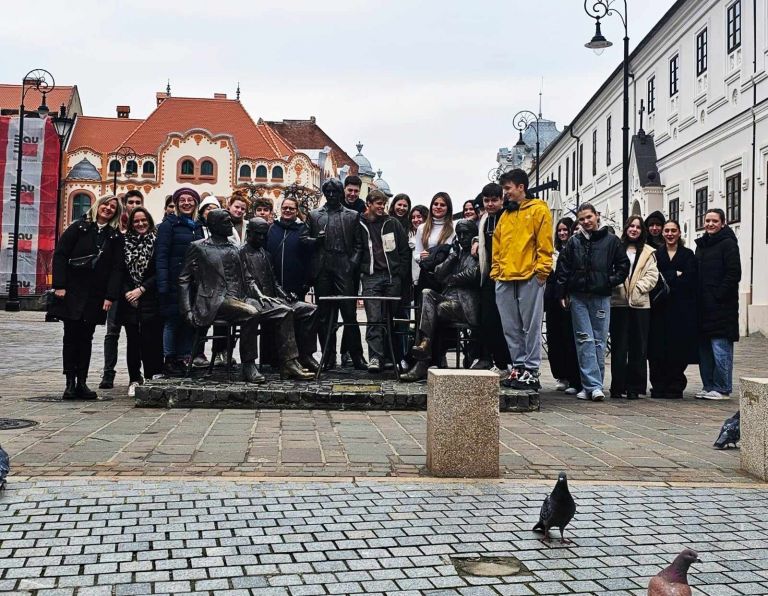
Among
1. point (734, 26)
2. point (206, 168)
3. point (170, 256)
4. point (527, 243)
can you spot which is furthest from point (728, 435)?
point (206, 168)

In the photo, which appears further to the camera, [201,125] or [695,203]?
[201,125]

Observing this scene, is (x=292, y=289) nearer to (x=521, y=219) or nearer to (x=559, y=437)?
(x=521, y=219)

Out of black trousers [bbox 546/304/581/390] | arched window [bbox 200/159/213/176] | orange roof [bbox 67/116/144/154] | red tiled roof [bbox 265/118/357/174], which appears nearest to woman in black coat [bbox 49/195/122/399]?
black trousers [bbox 546/304/581/390]

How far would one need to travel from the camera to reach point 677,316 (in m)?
10.8

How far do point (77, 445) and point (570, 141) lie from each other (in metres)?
52.0

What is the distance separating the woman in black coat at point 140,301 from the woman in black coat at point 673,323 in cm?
580

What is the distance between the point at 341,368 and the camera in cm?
1139

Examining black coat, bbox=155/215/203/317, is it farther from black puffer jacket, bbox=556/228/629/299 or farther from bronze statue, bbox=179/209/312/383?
black puffer jacket, bbox=556/228/629/299

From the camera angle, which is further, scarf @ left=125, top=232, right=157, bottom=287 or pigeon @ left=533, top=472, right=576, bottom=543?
scarf @ left=125, top=232, right=157, bottom=287

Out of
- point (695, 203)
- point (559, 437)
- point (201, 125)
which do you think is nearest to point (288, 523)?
point (559, 437)

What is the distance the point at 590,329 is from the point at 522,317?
3.83 feet

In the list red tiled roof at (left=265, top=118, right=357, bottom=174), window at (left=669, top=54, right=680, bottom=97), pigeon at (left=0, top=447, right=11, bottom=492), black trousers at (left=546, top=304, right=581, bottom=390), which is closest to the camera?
pigeon at (left=0, top=447, right=11, bottom=492)

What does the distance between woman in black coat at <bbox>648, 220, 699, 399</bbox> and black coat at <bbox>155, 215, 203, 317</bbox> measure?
5.54 metres

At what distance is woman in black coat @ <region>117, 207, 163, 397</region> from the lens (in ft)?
31.9
